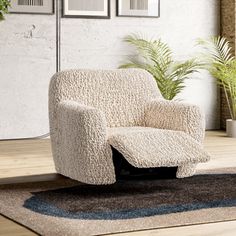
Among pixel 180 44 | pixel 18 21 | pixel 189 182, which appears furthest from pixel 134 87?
pixel 180 44

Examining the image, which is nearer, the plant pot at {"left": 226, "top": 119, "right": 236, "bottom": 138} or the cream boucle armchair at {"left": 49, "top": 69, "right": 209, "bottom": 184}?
the cream boucle armchair at {"left": 49, "top": 69, "right": 209, "bottom": 184}

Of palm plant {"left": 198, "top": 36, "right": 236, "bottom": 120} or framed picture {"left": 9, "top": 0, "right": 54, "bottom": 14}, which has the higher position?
framed picture {"left": 9, "top": 0, "right": 54, "bottom": 14}

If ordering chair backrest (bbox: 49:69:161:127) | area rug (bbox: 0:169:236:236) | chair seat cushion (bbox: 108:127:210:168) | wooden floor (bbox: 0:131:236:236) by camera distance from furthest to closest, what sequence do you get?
1. chair backrest (bbox: 49:69:161:127)
2. chair seat cushion (bbox: 108:127:210:168)
3. area rug (bbox: 0:169:236:236)
4. wooden floor (bbox: 0:131:236:236)

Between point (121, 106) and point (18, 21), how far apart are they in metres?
2.44

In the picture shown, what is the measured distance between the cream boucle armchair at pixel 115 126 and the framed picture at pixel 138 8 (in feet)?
8.21

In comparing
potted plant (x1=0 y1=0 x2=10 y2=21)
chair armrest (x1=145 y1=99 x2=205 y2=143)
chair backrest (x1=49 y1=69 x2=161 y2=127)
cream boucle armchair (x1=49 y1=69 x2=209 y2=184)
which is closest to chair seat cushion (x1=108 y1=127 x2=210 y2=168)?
cream boucle armchair (x1=49 y1=69 x2=209 y2=184)

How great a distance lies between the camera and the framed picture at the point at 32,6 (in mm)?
7172

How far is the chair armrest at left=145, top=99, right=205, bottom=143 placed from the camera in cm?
480

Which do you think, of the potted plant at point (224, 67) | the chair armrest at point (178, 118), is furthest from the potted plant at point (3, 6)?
the potted plant at point (224, 67)

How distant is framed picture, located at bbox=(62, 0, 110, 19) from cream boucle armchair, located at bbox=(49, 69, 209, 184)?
229 cm

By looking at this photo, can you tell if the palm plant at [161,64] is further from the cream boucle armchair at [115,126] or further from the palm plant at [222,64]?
the cream boucle armchair at [115,126]

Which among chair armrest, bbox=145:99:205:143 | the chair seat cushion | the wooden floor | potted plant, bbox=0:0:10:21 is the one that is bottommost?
the wooden floor

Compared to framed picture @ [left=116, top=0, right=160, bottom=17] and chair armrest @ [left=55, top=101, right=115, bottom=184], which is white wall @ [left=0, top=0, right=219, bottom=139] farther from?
chair armrest @ [left=55, top=101, right=115, bottom=184]

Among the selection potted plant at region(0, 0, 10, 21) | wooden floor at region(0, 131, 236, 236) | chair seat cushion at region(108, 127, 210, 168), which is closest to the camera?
wooden floor at region(0, 131, 236, 236)
